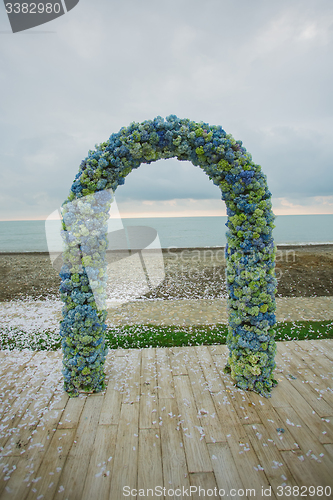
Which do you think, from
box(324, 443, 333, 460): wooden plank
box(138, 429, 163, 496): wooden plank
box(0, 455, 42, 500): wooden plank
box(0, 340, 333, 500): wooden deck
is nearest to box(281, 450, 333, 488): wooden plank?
box(0, 340, 333, 500): wooden deck

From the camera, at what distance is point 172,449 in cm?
326

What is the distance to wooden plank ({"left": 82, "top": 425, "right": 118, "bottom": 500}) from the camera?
109 inches

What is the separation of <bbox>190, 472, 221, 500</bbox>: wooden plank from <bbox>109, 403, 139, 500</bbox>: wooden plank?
0.64 meters

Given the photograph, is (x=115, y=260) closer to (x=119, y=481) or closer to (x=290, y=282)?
(x=290, y=282)

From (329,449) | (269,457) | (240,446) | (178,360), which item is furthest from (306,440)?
(178,360)

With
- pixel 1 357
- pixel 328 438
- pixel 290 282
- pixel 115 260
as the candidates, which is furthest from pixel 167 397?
pixel 115 260

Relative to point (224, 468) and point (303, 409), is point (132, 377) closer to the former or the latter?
point (224, 468)

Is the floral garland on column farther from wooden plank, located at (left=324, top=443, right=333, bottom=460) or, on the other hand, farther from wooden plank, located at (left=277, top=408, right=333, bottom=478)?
wooden plank, located at (left=324, top=443, right=333, bottom=460)

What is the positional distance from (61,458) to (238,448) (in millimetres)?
2172

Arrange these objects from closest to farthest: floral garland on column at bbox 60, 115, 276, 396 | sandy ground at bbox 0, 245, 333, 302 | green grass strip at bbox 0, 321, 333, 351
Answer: floral garland on column at bbox 60, 115, 276, 396 < green grass strip at bbox 0, 321, 333, 351 < sandy ground at bbox 0, 245, 333, 302

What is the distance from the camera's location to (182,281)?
11.5 meters

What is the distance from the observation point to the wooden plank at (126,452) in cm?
285

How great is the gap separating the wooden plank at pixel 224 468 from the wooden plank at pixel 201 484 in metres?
0.07

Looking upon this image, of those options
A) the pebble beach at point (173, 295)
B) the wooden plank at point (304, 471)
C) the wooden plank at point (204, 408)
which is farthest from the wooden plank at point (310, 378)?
the pebble beach at point (173, 295)
